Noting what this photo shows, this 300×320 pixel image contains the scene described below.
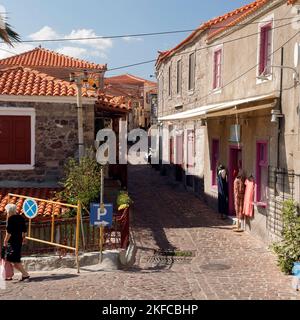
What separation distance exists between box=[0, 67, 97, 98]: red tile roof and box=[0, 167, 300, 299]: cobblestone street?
15.2 feet

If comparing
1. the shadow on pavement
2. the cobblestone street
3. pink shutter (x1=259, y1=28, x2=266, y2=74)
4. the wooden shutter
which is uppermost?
pink shutter (x1=259, y1=28, x2=266, y2=74)

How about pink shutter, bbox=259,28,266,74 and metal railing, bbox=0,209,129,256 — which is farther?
→ pink shutter, bbox=259,28,266,74

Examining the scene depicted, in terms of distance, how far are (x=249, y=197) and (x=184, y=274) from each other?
14.4 feet

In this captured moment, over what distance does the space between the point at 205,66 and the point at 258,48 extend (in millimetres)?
5959

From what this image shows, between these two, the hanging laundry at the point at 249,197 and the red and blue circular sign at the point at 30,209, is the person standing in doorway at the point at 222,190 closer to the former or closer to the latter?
the hanging laundry at the point at 249,197

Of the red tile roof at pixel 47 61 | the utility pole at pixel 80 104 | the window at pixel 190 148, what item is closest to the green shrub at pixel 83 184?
the utility pole at pixel 80 104

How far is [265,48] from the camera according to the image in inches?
479

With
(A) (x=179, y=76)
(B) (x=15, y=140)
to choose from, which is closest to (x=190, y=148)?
(A) (x=179, y=76)

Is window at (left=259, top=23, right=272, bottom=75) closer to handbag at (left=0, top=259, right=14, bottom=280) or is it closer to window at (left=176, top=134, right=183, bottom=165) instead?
handbag at (left=0, top=259, right=14, bottom=280)

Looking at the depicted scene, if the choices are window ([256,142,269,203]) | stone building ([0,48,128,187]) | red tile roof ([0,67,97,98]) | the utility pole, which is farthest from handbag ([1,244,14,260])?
window ([256,142,269,203])

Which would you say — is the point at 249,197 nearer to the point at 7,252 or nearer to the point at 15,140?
the point at 7,252

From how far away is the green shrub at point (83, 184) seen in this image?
12.2 meters

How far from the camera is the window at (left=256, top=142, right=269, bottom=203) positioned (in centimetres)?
1195

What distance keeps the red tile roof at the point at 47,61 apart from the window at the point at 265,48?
58.5ft
